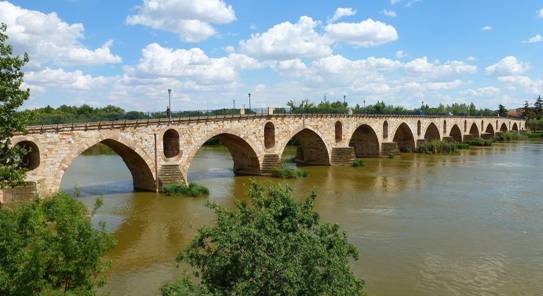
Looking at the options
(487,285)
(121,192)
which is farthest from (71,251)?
(121,192)

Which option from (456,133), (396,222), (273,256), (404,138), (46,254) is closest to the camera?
(273,256)

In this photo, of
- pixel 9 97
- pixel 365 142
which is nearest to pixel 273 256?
pixel 9 97

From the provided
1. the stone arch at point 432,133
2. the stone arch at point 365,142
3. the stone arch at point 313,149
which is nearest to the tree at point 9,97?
the stone arch at point 313,149

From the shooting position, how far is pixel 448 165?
1692 inches

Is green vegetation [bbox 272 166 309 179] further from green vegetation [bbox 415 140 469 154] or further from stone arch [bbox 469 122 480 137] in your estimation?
stone arch [bbox 469 122 480 137]

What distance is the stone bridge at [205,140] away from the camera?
2200 cm

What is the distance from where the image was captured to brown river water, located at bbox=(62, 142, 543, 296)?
14312 mm

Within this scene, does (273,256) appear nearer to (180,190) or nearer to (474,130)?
(180,190)

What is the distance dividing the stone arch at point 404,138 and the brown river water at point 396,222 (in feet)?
56.2

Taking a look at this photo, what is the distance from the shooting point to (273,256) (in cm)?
773

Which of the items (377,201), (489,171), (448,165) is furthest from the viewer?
(448,165)

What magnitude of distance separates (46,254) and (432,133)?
63088mm

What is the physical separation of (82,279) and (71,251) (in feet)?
2.14

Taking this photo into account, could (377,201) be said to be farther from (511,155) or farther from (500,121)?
(500,121)
